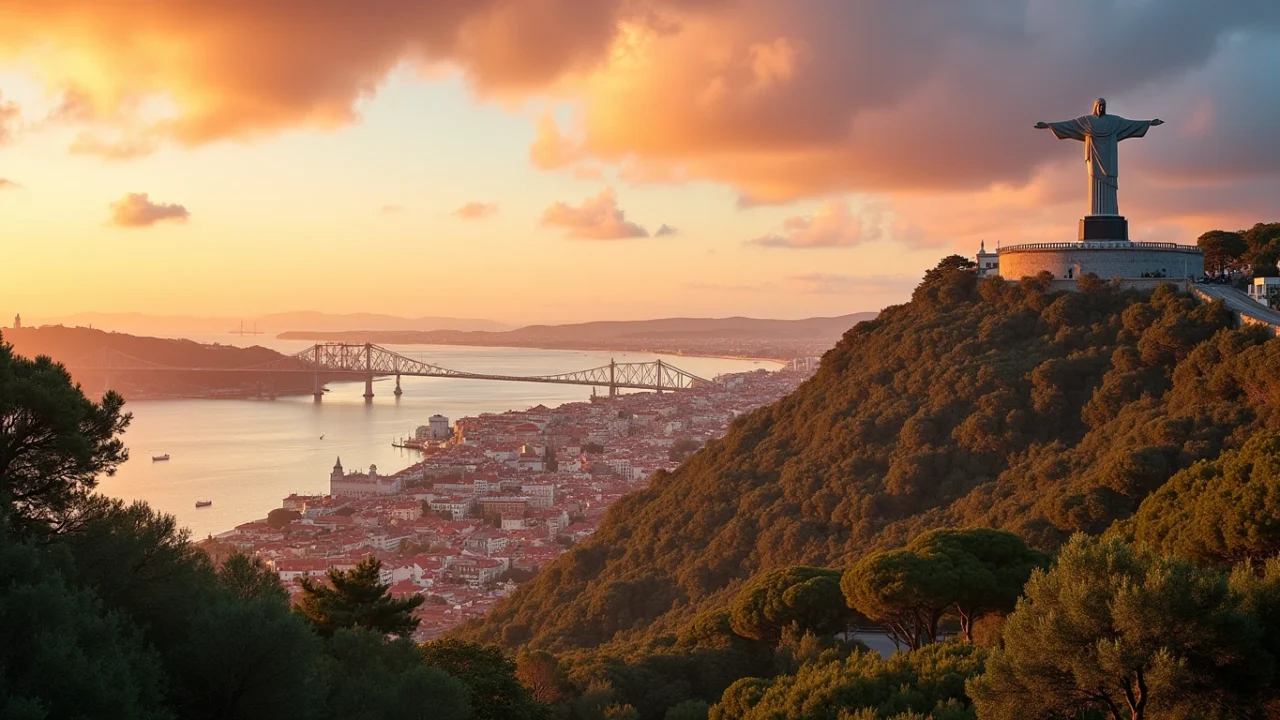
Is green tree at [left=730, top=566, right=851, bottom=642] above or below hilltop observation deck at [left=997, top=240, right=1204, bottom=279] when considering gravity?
below

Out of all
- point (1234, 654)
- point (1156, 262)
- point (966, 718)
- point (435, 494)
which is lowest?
point (435, 494)

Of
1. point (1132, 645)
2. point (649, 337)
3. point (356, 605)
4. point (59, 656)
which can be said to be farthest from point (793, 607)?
point (649, 337)

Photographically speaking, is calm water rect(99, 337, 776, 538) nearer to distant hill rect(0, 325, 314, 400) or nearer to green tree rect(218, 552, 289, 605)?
distant hill rect(0, 325, 314, 400)

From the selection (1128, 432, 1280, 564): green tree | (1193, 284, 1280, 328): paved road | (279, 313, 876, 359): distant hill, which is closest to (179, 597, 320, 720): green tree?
(1128, 432, 1280, 564): green tree

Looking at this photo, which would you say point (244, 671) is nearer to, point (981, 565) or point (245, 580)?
point (245, 580)

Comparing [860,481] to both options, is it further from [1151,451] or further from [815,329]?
[815,329]

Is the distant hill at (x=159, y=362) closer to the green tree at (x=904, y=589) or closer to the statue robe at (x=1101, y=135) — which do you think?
the statue robe at (x=1101, y=135)

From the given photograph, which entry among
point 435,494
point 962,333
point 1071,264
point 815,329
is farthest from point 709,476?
point 815,329
